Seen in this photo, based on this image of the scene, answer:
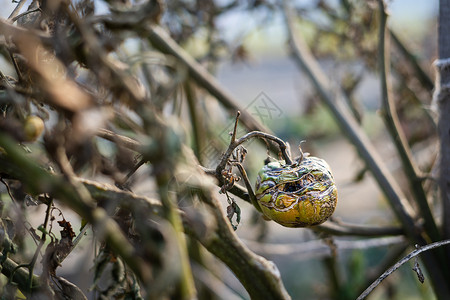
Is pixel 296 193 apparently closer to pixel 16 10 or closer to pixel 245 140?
pixel 245 140

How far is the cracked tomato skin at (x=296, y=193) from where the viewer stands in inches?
28.7

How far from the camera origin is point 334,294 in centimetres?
219

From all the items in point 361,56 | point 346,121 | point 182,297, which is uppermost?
point 361,56

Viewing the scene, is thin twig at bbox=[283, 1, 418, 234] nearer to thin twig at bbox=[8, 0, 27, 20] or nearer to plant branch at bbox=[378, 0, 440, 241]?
plant branch at bbox=[378, 0, 440, 241]

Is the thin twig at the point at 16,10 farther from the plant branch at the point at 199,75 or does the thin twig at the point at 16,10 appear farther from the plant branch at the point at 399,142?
the plant branch at the point at 399,142

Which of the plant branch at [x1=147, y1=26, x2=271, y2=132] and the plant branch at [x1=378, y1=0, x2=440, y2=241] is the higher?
the plant branch at [x1=147, y1=26, x2=271, y2=132]

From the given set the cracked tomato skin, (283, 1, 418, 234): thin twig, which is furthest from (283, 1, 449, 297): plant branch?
the cracked tomato skin

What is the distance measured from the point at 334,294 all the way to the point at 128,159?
1670 mm

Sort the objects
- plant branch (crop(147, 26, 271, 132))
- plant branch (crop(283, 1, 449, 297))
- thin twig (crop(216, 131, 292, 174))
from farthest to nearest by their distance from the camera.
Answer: plant branch (crop(147, 26, 271, 132)), plant branch (crop(283, 1, 449, 297)), thin twig (crop(216, 131, 292, 174))

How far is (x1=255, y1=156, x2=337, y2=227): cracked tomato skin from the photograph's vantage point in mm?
729

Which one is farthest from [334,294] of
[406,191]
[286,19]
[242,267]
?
[242,267]

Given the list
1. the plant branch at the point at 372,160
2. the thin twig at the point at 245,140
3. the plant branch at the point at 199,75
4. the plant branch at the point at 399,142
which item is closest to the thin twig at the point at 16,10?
the thin twig at the point at 245,140

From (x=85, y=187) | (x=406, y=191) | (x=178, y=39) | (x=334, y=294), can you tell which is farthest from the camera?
(x=406, y=191)

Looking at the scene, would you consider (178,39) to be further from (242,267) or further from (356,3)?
(242,267)
